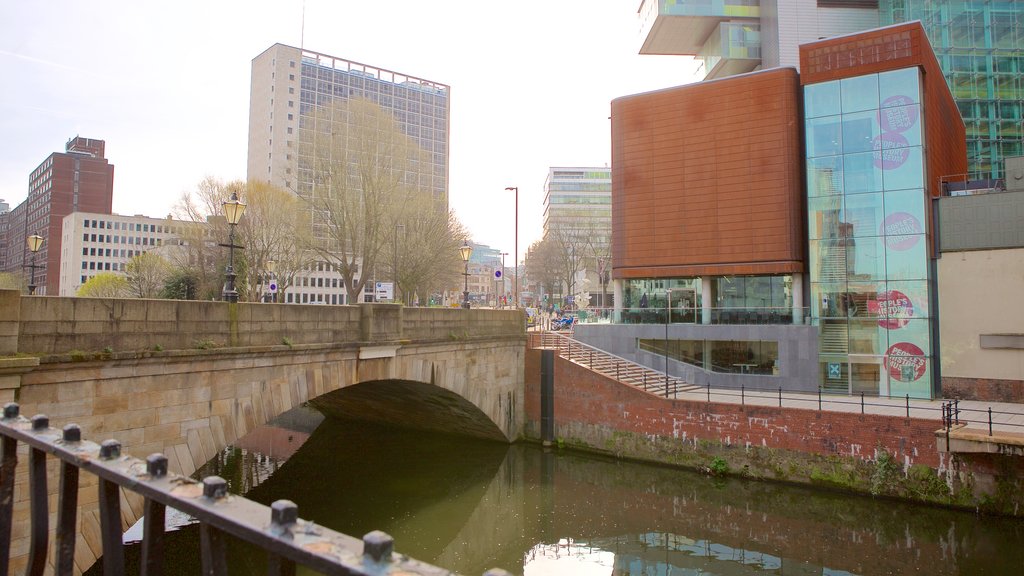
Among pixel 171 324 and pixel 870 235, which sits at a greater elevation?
pixel 870 235

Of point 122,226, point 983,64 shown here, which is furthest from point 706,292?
point 122,226

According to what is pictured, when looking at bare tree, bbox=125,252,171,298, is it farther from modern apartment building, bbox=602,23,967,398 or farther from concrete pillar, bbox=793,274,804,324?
concrete pillar, bbox=793,274,804,324

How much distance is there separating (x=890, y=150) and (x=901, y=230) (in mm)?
3335

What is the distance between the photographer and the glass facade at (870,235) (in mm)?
23594

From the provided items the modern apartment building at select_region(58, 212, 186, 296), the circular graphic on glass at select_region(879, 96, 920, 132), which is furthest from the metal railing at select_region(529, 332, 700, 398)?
the modern apartment building at select_region(58, 212, 186, 296)

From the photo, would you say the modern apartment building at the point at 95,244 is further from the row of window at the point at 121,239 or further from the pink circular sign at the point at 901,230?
the pink circular sign at the point at 901,230

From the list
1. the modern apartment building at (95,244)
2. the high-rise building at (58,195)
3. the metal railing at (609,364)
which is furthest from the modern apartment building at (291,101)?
the metal railing at (609,364)

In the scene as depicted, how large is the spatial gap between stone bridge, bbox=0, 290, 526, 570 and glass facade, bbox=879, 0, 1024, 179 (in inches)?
1503

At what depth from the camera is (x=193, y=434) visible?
10.7 m

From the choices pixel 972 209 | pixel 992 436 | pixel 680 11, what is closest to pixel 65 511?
pixel 992 436

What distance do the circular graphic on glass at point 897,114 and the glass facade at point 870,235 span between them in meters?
0.03

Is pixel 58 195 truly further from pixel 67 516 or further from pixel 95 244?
pixel 67 516

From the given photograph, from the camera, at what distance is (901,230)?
78.3 feet

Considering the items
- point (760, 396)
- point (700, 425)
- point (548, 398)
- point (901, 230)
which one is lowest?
point (700, 425)
